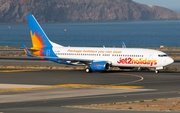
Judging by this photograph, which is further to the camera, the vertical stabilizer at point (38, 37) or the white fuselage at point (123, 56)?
the vertical stabilizer at point (38, 37)

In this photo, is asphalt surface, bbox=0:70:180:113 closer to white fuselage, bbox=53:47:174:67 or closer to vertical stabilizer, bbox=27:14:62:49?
white fuselage, bbox=53:47:174:67

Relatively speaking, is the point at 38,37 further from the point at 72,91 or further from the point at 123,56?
the point at 72,91

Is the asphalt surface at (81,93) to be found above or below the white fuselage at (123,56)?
below

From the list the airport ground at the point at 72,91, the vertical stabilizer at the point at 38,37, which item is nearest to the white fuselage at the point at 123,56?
the vertical stabilizer at the point at 38,37

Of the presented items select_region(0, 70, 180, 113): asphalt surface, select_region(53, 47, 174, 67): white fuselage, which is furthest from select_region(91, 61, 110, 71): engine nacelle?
select_region(0, 70, 180, 113): asphalt surface

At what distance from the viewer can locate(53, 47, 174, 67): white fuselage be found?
51.0 meters

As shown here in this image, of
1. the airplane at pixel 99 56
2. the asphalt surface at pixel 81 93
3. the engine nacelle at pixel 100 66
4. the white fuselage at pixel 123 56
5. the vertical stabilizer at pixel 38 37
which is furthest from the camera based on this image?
the vertical stabilizer at pixel 38 37

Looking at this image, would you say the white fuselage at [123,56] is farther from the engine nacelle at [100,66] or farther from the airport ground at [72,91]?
the airport ground at [72,91]

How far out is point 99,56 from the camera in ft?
179

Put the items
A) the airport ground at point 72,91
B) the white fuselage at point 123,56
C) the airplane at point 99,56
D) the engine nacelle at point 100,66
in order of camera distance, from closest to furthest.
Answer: the airport ground at point 72,91
the white fuselage at point 123,56
the airplane at point 99,56
the engine nacelle at point 100,66

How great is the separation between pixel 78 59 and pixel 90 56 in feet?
7.38

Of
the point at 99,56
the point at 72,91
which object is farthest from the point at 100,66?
the point at 72,91

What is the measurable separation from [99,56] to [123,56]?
4358 millimetres

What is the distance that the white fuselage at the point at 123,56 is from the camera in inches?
2007
